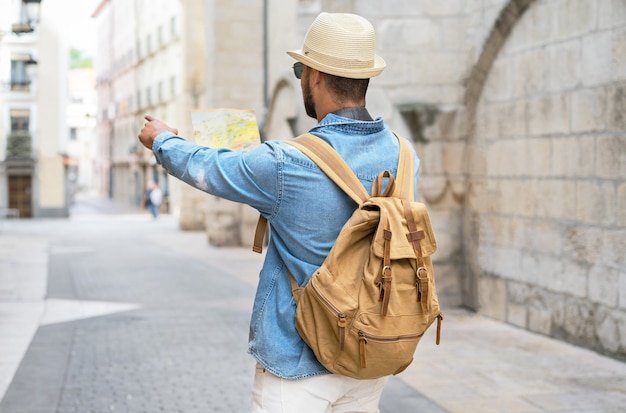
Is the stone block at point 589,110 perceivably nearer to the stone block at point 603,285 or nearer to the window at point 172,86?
the stone block at point 603,285

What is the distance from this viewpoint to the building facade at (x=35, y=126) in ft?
135

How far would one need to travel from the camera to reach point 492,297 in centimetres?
859

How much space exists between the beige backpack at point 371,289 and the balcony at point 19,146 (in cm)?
4184

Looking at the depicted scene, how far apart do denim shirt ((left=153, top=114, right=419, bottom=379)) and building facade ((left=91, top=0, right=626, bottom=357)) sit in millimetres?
4875

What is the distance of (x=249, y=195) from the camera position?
221 cm

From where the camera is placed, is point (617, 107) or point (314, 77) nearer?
point (314, 77)

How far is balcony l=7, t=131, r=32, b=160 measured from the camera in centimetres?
4159

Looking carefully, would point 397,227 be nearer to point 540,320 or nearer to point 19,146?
point 540,320

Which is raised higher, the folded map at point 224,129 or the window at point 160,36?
the window at point 160,36

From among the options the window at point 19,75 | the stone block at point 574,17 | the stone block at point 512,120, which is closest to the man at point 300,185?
the stone block at point 574,17

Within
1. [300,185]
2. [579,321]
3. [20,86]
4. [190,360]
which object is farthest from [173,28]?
[300,185]

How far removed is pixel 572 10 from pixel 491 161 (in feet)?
6.08

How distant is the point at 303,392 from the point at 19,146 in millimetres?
41945

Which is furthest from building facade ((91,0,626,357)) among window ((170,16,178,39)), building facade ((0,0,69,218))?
building facade ((0,0,69,218))
